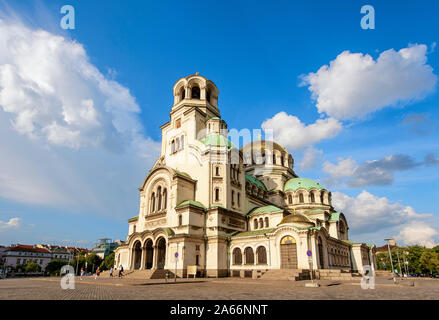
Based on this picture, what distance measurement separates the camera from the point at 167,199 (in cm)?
3700

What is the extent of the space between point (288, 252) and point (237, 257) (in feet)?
23.0

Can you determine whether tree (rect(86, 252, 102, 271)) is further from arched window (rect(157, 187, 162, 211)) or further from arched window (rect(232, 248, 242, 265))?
arched window (rect(232, 248, 242, 265))

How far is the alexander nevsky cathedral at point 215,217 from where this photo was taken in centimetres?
3084

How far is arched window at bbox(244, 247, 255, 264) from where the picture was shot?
32.6 meters

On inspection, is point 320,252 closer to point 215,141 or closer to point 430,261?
point 215,141

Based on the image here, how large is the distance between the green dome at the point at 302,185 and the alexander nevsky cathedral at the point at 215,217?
0.22 metres

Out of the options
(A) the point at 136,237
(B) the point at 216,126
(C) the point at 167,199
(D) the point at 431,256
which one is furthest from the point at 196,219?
(D) the point at 431,256

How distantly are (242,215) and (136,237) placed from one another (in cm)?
1498

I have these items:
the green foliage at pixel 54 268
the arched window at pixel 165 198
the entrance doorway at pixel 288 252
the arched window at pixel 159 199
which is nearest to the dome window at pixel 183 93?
the arched window at pixel 159 199

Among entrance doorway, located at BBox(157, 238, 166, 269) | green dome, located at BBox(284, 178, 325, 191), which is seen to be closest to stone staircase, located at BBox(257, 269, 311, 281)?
entrance doorway, located at BBox(157, 238, 166, 269)

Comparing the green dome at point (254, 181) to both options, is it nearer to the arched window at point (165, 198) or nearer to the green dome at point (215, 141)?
the green dome at point (215, 141)
